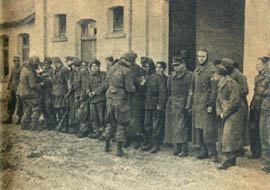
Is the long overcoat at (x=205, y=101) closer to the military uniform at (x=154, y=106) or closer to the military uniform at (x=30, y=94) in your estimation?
the military uniform at (x=154, y=106)

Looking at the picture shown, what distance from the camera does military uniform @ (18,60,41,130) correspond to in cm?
884

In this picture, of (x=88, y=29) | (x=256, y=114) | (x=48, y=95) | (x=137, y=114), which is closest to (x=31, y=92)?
(x=48, y=95)

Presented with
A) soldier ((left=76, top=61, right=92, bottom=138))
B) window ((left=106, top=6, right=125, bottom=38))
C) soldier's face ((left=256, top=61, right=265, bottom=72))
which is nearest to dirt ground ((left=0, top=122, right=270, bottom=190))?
soldier ((left=76, top=61, right=92, bottom=138))

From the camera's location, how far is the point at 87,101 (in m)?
8.54

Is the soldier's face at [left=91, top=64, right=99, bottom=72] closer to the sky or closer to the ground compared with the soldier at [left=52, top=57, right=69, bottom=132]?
closer to the sky

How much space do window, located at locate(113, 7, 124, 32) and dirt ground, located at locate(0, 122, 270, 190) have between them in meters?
3.99

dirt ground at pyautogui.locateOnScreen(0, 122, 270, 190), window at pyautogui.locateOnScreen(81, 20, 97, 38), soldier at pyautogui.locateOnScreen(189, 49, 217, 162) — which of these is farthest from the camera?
window at pyautogui.locateOnScreen(81, 20, 97, 38)

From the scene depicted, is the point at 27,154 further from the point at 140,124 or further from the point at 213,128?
the point at 213,128

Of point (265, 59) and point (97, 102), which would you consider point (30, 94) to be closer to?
point (97, 102)

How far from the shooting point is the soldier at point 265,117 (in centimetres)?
567

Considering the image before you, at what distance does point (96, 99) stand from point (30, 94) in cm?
191

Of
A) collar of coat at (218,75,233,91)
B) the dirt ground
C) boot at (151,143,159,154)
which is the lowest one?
the dirt ground

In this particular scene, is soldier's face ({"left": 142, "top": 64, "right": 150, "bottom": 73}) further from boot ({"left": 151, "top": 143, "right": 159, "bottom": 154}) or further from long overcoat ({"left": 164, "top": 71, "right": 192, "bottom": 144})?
boot ({"left": 151, "top": 143, "right": 159, "bottom": 154})

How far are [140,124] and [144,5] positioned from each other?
3.31 metres
